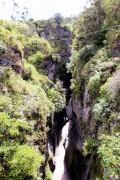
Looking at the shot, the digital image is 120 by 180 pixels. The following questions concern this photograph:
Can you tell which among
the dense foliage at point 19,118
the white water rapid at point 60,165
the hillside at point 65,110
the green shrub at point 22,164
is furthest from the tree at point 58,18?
the green shrub at point 22,164

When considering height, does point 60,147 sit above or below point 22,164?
above

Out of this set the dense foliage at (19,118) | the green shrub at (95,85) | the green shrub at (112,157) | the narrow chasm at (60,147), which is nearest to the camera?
the green shrub at (112,157)

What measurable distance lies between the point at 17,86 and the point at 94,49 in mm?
11831

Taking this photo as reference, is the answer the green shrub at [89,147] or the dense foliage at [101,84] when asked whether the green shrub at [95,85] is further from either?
the green shrub at [89,147]

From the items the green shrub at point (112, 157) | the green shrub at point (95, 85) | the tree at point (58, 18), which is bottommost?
the green shrub at point (112, 157)

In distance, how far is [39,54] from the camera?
108 feet

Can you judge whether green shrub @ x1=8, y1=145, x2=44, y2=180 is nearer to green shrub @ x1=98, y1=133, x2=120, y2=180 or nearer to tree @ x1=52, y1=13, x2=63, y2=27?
green shrub @ x1=98, y1=133, x2=120, y2=180

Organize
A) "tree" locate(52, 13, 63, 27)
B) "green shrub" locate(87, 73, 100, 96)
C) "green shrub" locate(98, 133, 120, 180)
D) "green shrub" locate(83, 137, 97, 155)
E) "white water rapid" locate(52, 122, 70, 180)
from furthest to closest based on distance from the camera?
"tree" locate(52, 13, 63, 27) < "white water rapid" locate(52, 122, 70, 180) < "green shrub" locate(87, 73, 100, 96) < "green shrub" locate(83, 137, 97, 155) < "green shrub" locate(98, 133, 120, 180)

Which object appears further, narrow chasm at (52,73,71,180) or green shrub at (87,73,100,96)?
narrow chasm at (52,73,71,180)

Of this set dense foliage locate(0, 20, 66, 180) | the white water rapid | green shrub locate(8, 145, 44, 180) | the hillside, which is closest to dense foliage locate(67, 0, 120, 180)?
the hillside

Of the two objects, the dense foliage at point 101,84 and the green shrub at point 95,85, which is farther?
the green shrub at point 95,85

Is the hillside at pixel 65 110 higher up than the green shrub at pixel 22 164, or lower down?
higher up

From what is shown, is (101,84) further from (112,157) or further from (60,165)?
(60,165)

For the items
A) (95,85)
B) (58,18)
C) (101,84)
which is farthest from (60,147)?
(58,18)
